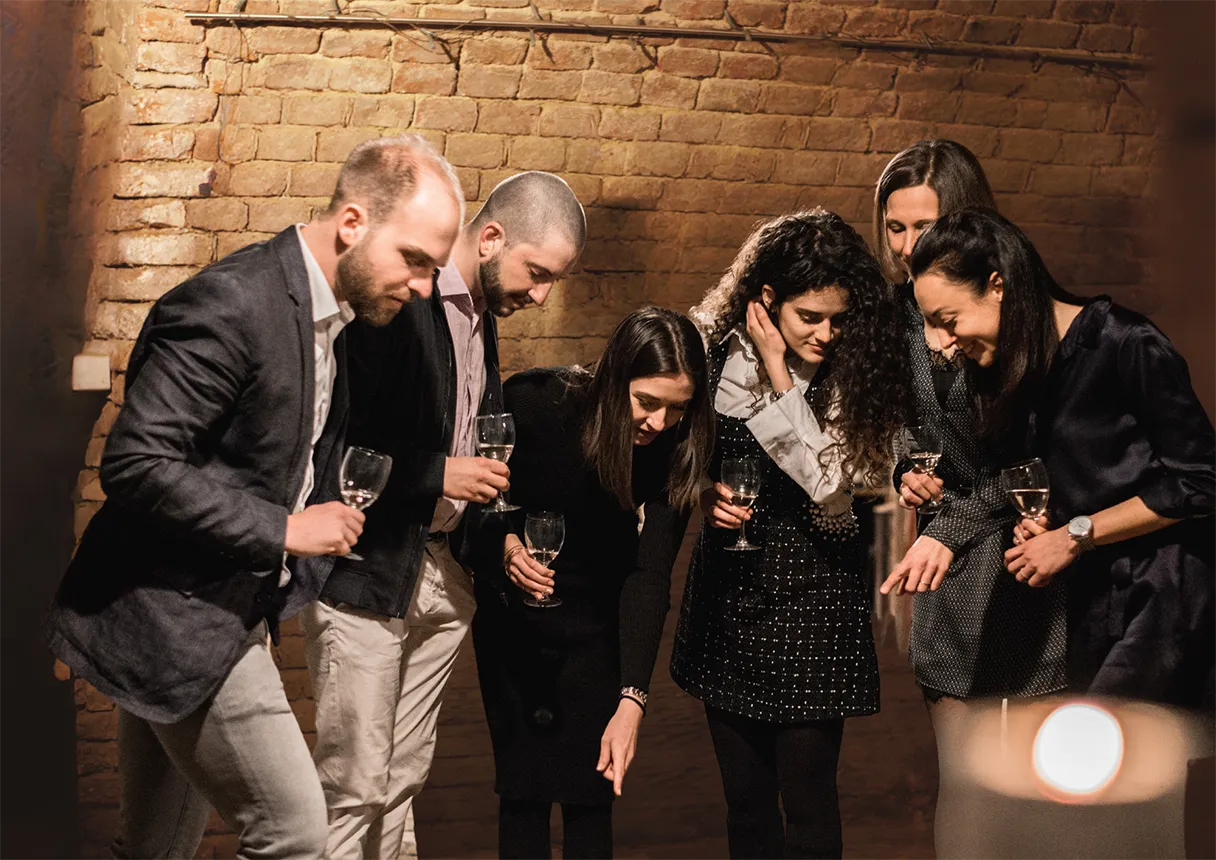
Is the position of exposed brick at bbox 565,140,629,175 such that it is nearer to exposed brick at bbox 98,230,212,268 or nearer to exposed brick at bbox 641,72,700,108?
exposed brick at bbox 641,72,700,108

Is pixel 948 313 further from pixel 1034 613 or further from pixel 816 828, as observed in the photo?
pixel 816 828

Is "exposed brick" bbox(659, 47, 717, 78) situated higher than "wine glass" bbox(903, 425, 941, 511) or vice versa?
"exposed brick" bbox(659, 47, 717, 78)

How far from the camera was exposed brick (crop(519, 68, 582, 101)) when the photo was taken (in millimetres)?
4207

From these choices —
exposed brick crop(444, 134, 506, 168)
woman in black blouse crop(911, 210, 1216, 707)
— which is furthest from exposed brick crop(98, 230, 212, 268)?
woman in black blouse crop(911, 210, 1216, 707)

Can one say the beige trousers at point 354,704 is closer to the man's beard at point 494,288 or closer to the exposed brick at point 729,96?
the man's beard at point 494,288

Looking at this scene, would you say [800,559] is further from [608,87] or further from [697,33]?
[697,33]

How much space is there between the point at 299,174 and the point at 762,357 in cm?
204

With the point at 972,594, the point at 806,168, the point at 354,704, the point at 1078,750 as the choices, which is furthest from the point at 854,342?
the point at 806,168

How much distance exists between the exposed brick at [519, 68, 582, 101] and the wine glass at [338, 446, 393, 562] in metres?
2.31

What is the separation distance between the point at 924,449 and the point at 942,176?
A: 2.25 ft

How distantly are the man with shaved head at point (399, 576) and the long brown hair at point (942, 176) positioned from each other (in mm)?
1081

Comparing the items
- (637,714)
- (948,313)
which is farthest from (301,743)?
(948,313)

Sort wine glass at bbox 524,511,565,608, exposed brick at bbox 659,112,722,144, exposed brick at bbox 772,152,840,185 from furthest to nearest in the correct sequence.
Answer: exposed brick at bbox 772,152,840,185 → exposed brick at bbox 659,112,722,144 → wine glass at bbox 524,511,565,608

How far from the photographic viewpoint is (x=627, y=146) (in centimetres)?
431
